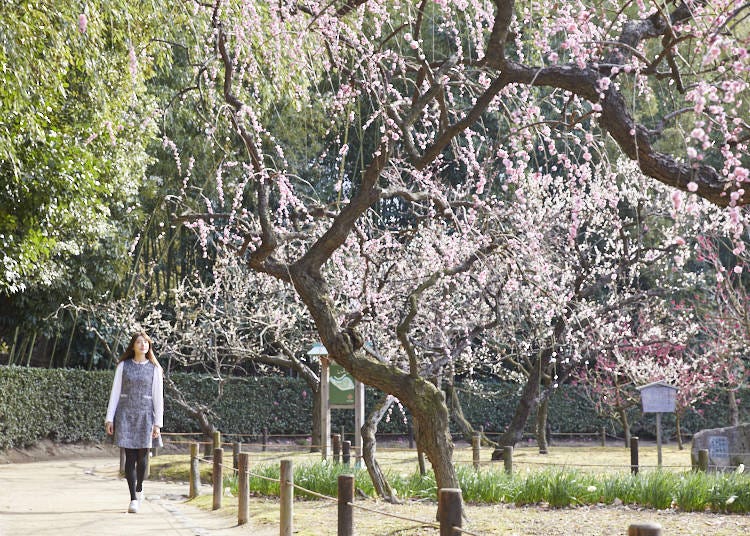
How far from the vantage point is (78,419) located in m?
18.0

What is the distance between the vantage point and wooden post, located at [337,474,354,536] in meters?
5.05

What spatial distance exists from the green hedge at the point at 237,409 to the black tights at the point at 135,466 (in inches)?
404

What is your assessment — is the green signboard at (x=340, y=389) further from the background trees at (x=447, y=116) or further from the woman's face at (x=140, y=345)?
the woman's face at (x=140, y=345)

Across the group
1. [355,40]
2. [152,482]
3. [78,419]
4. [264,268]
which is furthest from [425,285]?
[78,419]

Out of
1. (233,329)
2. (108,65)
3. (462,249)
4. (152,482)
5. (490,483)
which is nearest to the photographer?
(108,65)

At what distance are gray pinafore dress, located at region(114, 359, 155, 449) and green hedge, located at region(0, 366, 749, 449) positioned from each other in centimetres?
1035

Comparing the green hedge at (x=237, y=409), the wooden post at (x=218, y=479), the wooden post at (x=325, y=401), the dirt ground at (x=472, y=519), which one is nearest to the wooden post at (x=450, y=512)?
the dirt ground at (x=472, y=519)

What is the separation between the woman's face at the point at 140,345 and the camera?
7.13m

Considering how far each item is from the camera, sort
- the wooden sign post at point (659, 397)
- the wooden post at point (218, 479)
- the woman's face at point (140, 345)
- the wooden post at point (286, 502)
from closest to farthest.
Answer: the wooden post at point (286, 502) < the woman's face at point (140, 345) < the wooden post at point (218, 479) < the wooden sign post at point (659, 397)

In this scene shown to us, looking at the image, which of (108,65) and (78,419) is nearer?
(108,65)

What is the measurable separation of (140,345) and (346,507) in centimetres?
276

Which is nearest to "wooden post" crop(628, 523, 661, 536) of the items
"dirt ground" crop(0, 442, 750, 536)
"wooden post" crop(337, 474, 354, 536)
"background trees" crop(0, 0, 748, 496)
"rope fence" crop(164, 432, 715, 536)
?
"rope fence" crop(164, 432, 715, 536)

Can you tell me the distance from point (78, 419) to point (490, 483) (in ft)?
38.2

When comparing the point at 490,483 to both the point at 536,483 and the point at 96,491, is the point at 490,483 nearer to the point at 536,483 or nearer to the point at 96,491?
the point at 536,483
